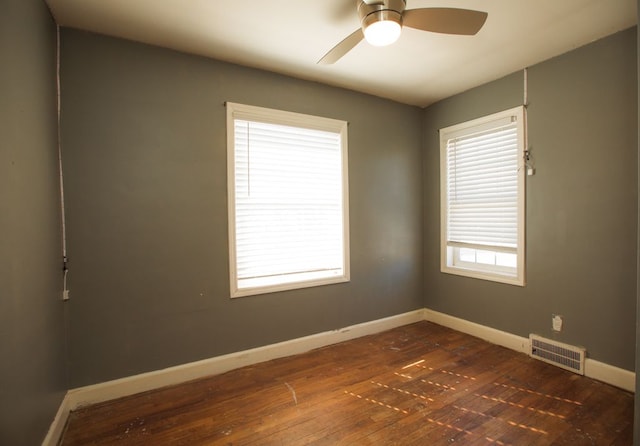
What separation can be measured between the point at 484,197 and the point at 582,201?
813 millimetres

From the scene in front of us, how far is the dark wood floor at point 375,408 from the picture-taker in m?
1.77

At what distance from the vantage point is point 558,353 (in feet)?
8.32

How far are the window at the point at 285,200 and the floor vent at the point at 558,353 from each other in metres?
1.81

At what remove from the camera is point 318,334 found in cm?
299

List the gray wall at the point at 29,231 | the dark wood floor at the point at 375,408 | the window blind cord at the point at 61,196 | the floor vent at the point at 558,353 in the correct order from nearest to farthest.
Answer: the gray wall at the point at 29,231 → the dark wood floor at the point at 375,408 → the window blind cord at the point at 61,196 → the floor vent at the point at 558,353

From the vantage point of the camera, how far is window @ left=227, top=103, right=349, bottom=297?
2.63 m

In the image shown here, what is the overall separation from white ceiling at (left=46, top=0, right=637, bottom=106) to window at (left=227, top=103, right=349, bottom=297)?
484 mm

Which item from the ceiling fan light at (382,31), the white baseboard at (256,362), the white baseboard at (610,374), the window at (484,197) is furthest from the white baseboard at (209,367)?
the ceiling fan light at (382,31)

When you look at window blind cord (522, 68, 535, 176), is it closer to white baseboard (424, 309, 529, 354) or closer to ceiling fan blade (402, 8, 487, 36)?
ceiling fan blade (402, 8, 487, 36)

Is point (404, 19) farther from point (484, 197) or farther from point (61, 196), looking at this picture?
point (61, 196)

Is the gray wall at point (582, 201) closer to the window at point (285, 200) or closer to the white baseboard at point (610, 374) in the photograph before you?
the white baseboard at point (610, 374)

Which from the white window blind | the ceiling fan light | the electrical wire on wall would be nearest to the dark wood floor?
the white window blind

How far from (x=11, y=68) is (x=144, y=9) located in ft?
2.97

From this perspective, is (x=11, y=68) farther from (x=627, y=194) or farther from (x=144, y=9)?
(x=627, y=194)
